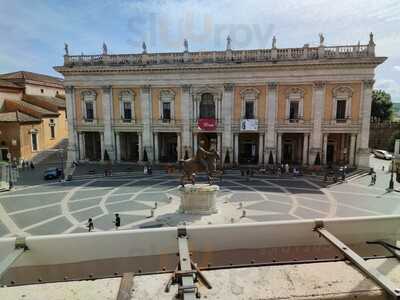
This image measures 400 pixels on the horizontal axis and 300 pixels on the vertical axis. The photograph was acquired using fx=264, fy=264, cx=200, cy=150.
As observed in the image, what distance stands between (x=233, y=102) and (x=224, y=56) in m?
6.03

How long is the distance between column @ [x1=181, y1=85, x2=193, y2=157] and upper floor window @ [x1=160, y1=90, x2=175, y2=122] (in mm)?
1579

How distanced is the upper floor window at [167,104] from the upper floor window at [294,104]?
1534 cm

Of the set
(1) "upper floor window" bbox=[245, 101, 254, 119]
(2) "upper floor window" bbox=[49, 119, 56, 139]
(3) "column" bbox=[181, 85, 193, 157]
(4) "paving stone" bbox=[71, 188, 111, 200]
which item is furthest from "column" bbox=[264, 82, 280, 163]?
(2) "upper floor window" bbox=[49, 119, 56, 139]

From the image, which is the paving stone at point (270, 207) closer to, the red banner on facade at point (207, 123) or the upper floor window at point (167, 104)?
the red banner on facade at point (207, 123)

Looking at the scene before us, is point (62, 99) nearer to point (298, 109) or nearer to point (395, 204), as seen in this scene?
point (298, 109)

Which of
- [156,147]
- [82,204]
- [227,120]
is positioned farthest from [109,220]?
[227,120]

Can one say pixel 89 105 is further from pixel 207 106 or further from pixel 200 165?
pixel 200 165

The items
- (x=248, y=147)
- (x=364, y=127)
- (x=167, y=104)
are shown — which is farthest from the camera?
(x=248, y=147)

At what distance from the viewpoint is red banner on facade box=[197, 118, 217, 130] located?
35531 millimetres

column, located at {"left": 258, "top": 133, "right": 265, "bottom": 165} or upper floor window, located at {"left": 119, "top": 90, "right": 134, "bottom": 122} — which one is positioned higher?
upper floor window, located at {"left": 119, "top": 90, "right": 134, "bottom": 122}

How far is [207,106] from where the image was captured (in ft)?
119

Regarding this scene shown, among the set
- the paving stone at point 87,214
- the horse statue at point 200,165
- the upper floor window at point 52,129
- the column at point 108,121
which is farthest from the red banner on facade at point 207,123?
the upper floor window at point 52,129

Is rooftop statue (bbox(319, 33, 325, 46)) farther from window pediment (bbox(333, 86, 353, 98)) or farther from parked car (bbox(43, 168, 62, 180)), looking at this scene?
parked car (bbox(43, 168, 62, 180))

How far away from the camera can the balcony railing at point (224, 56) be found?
31672 millimetres
